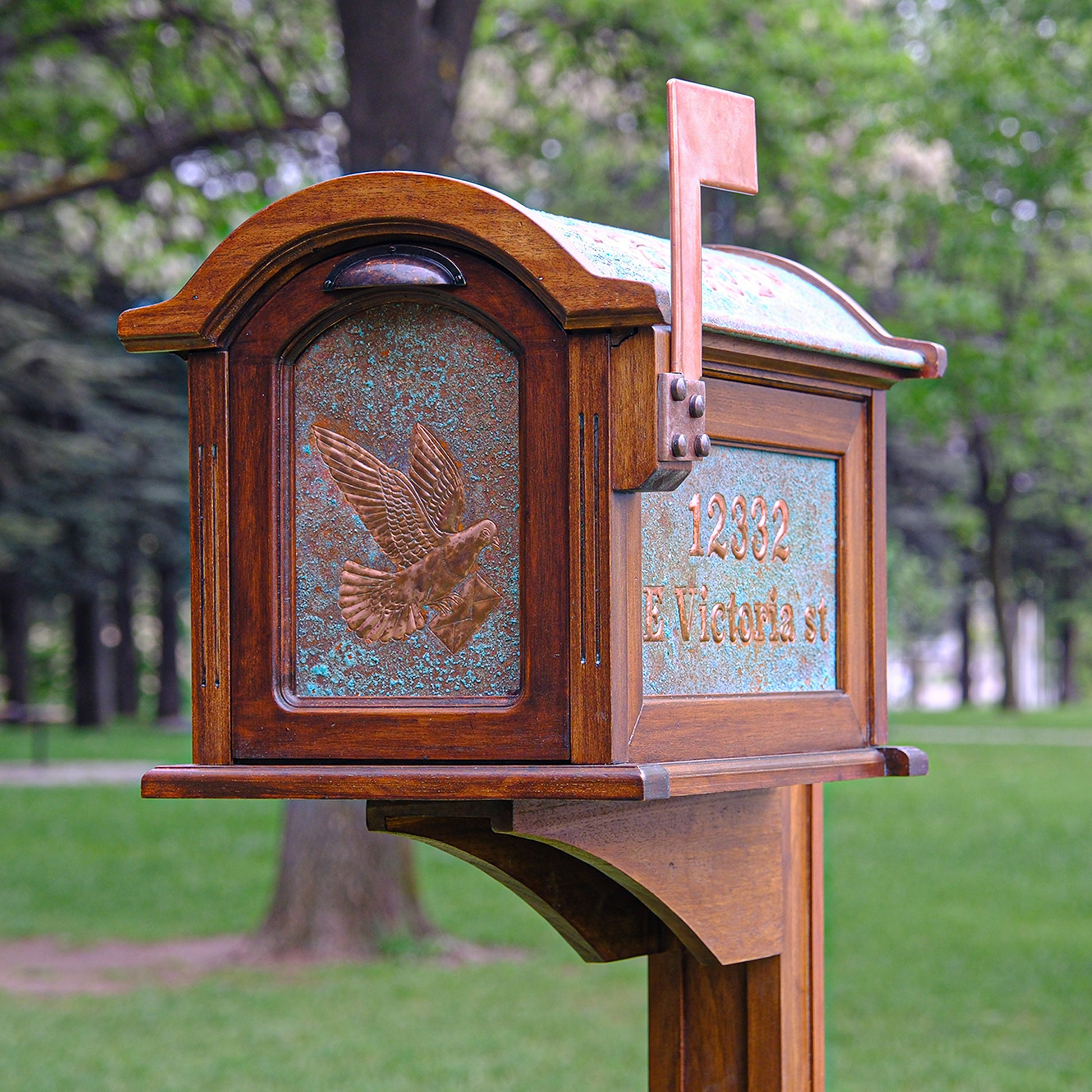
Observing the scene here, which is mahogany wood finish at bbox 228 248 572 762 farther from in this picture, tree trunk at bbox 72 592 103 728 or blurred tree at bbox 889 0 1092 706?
tree trunk at bbox 72 592 103 728

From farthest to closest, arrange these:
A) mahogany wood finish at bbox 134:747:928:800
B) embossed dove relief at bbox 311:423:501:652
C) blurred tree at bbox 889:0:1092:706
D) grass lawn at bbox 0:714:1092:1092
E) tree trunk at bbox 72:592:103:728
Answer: tree trunk at bbox 72:592:103:728 → blurred tree at bbox 889:0:1092:706 → grass lawn at bbox 0:714:1092:1092 → embossed dove relief at bbox 311:423:501:652 → mahogany wood finish at bbox 134:747:928:800

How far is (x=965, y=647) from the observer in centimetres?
3594

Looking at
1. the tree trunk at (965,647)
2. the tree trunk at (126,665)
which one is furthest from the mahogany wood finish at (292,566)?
the tree trunk at (965,647)

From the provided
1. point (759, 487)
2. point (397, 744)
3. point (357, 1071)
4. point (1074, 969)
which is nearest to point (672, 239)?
point (759, 487)

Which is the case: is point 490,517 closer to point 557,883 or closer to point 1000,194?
point 557,883

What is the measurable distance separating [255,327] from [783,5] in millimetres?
8440

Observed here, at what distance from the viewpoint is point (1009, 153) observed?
28.6ft

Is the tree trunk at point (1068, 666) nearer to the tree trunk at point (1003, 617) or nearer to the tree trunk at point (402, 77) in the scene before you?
the tree trunk at point (1003, 617)

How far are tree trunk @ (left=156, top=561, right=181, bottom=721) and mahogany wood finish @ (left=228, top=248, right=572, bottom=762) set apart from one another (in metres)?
24.0

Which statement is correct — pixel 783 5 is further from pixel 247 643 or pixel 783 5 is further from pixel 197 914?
pixel 247 643

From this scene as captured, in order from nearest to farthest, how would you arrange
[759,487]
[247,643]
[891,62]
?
[247,643] < [759,487] < [891,62]

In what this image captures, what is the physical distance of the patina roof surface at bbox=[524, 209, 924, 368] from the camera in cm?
185

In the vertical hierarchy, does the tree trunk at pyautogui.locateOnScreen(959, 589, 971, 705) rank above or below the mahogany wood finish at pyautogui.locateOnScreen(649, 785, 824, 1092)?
below

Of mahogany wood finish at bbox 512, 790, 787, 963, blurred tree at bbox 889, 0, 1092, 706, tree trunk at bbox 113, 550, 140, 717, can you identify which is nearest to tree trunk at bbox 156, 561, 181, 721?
tree trunk at bbox 113, 550, 140, 717
